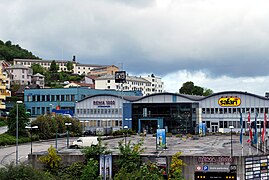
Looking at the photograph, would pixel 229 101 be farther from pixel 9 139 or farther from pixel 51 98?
pixel 51 98

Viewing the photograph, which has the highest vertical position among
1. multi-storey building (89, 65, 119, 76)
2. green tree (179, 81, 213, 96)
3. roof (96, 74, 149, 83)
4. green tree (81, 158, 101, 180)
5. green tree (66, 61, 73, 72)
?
green tree (66, 61, 73, 72)

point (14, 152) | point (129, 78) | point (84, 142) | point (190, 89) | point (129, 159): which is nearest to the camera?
point (129, 159)

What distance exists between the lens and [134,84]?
15188 cm

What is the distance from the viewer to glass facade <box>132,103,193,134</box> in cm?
8281

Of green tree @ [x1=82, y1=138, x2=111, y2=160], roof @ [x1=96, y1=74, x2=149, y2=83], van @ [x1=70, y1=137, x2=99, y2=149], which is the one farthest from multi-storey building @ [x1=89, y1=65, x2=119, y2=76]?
green tree @ [x1=82, y1=138, x2=111, y2=160]

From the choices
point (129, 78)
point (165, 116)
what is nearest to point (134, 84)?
point (129, 78)

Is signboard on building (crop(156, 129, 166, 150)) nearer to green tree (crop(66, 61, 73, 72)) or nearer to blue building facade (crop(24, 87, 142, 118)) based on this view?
blue building facade (crop(24, 87, 142, 118))

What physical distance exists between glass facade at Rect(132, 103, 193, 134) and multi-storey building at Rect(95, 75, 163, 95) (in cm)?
4240

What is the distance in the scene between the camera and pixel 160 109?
280 feet

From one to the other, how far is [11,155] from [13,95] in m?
78.0

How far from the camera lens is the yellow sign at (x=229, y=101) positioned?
79456 millimetres

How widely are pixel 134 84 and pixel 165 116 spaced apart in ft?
222

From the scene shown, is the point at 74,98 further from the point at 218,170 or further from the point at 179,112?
the point at 218,170

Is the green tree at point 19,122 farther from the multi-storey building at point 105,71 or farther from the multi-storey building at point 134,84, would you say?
the multi-storey building at point 105,71
